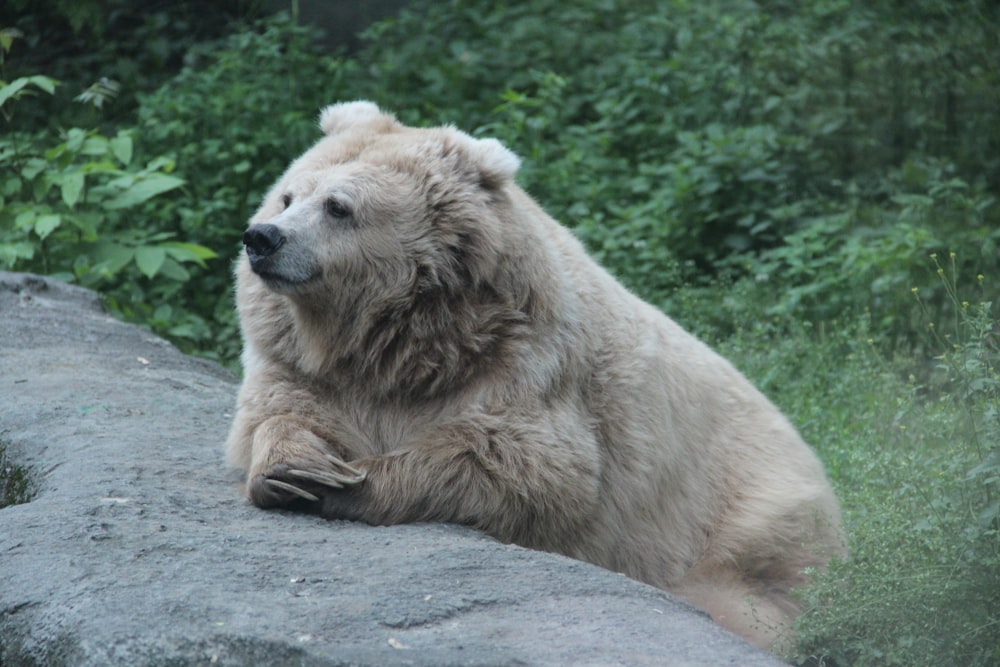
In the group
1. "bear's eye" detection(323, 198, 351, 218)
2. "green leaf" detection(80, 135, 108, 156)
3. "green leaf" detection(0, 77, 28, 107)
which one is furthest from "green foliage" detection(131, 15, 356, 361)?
"bear's eye" detection(323, 198, 351, 218)

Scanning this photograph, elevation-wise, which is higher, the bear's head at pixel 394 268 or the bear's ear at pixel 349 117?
the bear's ear at pixel 349 117

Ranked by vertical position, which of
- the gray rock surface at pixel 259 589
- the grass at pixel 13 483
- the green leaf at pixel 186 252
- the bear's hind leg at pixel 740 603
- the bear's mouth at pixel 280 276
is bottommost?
Answer: the grass at pixel 13 483

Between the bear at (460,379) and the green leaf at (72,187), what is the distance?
3.14 metres

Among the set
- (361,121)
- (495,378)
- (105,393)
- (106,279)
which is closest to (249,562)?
(495,378)

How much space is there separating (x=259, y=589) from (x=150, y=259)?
455cm

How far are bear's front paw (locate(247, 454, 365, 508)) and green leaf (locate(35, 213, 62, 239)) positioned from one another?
3792 mm

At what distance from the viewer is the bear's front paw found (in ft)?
13.5

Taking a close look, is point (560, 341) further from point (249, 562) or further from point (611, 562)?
point (249, 562)

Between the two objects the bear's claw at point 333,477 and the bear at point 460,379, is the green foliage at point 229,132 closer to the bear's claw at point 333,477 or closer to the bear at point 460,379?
the bear at point 460,379

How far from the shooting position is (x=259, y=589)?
3436mm

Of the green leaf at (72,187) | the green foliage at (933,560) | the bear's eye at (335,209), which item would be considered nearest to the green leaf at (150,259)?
the green leaf at (72,187)

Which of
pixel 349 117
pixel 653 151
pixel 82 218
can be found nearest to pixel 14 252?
pixel 82 218

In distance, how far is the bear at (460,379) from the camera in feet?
13.8

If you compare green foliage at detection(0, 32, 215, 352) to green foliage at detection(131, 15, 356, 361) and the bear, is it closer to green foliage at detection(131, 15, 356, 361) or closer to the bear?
green foliage at detection(131, 15, 356, 361)
